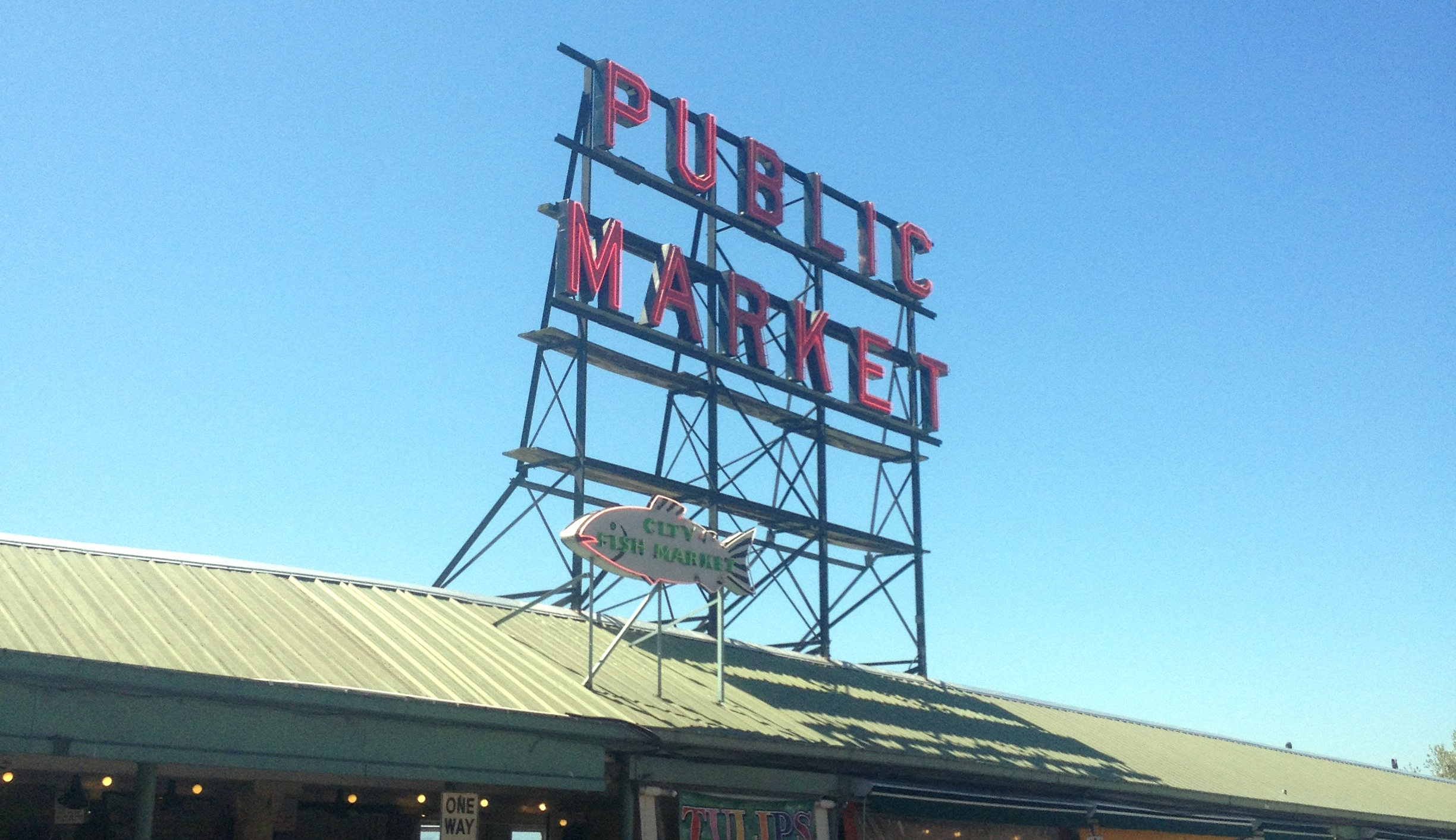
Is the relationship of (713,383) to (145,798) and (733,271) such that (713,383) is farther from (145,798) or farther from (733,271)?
(145,798)

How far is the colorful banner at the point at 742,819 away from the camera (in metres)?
16.9

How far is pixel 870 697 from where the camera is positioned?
78.8 feet

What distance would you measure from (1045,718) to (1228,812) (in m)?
3.99

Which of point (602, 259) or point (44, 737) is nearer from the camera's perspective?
point (44, 737)

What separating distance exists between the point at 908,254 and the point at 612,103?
10053mm

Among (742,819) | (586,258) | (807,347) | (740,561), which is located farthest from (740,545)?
(807,347)

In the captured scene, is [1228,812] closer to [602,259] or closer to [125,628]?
[602,259]

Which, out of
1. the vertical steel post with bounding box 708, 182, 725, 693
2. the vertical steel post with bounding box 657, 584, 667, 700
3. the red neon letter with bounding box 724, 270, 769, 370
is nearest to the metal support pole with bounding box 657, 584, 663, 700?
the vertical steel post with bounding box 657, 584, 667, 700

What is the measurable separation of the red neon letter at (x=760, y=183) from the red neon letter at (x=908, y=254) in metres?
4.46

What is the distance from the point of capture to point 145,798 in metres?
12.4

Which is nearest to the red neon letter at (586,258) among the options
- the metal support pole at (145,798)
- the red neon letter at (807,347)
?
the red neon letter at (807,347)

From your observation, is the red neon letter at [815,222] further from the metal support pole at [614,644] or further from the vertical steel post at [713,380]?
the metal support pole at [614,644]

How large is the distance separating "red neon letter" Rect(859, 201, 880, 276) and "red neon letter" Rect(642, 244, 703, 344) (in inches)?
264

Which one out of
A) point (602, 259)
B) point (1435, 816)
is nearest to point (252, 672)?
point (602, 259)
